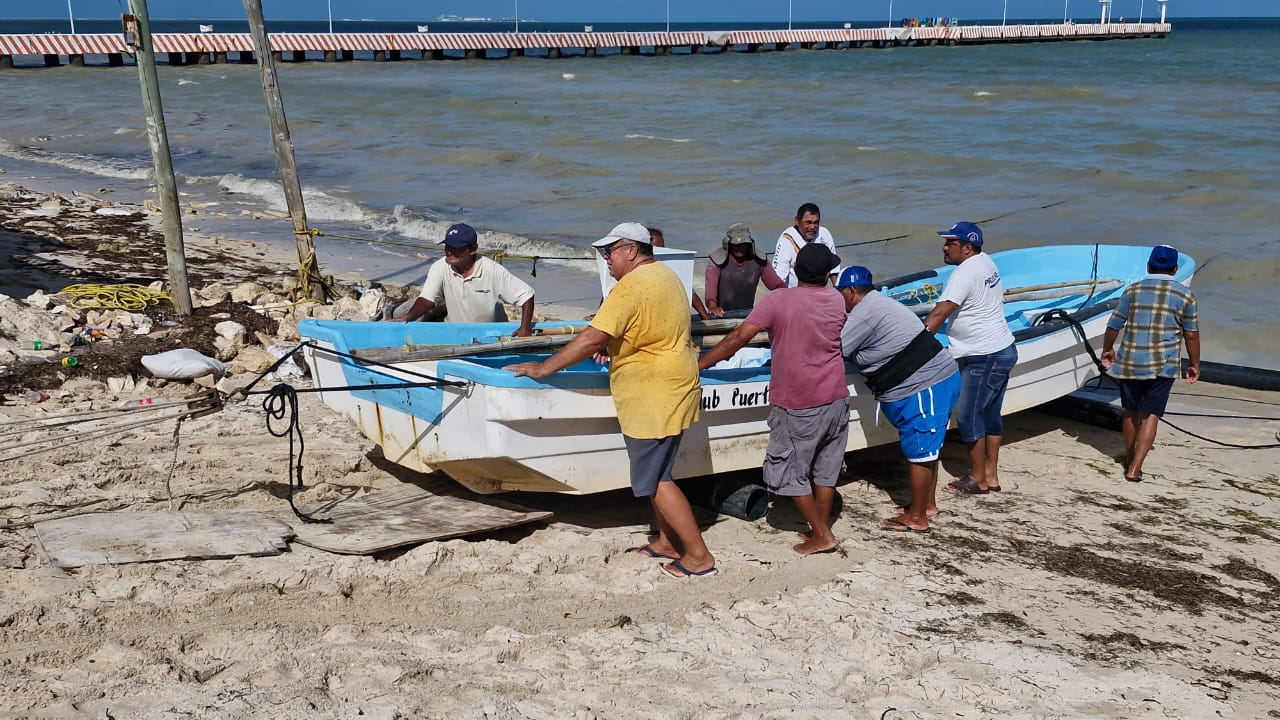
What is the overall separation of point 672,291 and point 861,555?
177 centimetres

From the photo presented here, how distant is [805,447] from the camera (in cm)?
527

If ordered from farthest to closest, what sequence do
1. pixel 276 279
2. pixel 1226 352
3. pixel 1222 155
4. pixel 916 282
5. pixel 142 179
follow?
pixel 1222 155 < pixel 142 179 < pixel 276 279 < pixel 1226 352 < pixel 916 282

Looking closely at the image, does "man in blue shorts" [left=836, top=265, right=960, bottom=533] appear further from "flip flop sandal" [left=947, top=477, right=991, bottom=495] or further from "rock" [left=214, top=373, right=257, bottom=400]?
"rock" [left=214, top=373, right=257, bottom=400]

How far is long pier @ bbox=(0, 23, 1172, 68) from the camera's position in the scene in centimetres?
5316

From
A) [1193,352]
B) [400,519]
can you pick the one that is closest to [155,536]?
[400,519]

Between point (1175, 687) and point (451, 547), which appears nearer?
point (1175, 687)

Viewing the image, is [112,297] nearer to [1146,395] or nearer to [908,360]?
[908,360]

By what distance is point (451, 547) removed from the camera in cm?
513

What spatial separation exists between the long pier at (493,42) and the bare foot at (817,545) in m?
54.9

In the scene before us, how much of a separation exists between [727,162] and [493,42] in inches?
1880

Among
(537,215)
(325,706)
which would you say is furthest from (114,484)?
(537,215)

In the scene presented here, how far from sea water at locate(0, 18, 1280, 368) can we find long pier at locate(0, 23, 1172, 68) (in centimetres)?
1018

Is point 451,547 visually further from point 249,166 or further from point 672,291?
point 249,166

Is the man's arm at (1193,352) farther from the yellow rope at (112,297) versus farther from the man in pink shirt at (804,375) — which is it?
the yellow rope at (112,297)
